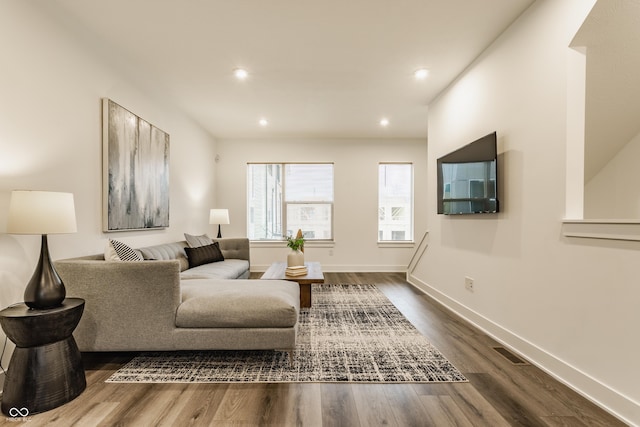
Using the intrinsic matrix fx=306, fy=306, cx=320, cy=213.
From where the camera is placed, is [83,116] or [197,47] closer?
[83,116]

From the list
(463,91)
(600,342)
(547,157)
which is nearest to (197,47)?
(463,91)

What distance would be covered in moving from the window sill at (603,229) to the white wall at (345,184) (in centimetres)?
414

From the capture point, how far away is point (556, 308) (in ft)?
6.81

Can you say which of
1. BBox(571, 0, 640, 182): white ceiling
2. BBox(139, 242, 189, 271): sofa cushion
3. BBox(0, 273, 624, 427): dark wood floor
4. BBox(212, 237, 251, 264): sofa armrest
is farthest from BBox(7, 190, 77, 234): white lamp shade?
BBox(571, 0, 640, 182): white ceiling

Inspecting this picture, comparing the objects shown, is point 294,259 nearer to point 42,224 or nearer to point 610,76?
point 42,224

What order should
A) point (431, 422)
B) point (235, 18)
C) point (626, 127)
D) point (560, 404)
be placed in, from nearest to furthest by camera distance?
point (431, 422) < point (560, 404) < point (626, 127) < point (235, 18)

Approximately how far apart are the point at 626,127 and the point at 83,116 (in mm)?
4261

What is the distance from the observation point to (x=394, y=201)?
6234 millimetres

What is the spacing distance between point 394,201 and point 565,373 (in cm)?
445

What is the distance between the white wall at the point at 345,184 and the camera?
20.0 ft

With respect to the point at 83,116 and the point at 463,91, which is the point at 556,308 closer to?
the point at 463,91

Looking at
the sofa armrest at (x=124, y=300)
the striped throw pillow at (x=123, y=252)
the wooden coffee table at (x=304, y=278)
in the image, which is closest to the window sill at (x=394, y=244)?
the wooden coffee table at (x=304, y=278)

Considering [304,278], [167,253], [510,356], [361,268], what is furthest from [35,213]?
[361,268]

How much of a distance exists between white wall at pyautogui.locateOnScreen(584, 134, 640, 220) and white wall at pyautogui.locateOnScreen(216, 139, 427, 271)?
375 centimetres
